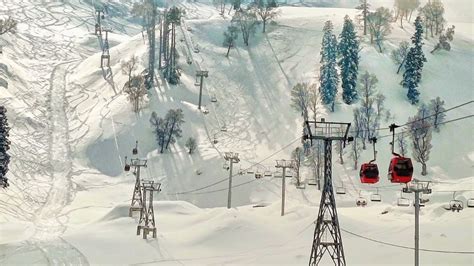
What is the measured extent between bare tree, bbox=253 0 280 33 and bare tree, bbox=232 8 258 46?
2161mm

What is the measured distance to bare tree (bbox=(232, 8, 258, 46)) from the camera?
10319 cm

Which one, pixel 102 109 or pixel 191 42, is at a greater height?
pixel 191 42

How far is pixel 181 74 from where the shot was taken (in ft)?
294

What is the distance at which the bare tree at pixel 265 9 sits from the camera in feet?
352

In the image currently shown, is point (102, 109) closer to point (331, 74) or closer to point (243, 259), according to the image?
point (331, 74)

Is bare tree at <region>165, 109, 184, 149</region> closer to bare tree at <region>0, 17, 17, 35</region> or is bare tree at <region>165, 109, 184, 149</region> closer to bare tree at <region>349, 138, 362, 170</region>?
bare tree at <region>349, 138, 362, 170</region>

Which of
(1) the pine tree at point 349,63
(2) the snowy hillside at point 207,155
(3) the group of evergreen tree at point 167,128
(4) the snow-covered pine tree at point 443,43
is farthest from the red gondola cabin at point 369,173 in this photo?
(4) the snow-covered pine tree at point 443,43

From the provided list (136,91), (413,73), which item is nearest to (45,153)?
(136,91)

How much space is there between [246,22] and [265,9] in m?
6.34

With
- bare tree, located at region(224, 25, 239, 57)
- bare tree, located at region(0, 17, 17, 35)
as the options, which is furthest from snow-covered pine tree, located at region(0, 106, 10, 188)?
bare tree, located at region(224, 25, 239, 57)

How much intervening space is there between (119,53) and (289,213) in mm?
64608

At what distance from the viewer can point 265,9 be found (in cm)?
10831

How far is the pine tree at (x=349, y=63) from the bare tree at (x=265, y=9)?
954 inches

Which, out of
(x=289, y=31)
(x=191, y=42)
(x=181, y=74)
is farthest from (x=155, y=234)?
(x=289, y=31)
